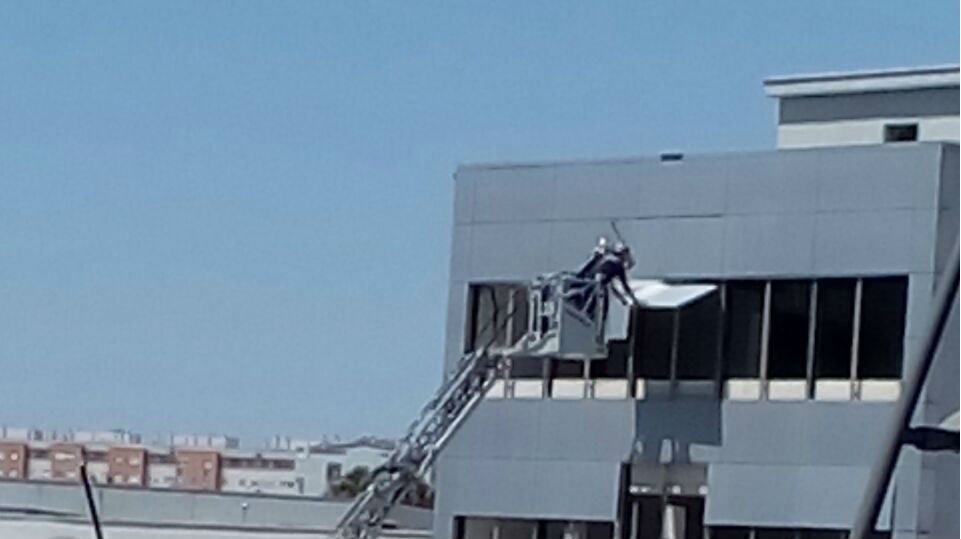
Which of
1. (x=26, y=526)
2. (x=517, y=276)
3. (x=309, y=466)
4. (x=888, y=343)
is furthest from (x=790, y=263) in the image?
(x=309, y=466)

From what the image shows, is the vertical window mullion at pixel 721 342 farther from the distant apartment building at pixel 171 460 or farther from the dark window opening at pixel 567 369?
the distant apartment building at pixel 171 460

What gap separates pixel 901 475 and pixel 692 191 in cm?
429

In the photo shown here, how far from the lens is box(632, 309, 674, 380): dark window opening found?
27797 millimetres

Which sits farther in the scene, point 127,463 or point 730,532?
point 127,463

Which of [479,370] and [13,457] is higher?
[479,370]

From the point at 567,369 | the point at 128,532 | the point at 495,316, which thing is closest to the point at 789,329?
the point at 567,369

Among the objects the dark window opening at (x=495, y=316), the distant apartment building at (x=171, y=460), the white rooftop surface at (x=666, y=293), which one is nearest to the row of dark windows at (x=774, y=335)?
the white rooftop surface at (x=666, y=293)

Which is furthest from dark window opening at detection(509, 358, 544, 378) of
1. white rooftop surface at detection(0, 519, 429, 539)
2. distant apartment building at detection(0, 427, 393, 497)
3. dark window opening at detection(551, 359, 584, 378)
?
distant apartment building at detection(0, 427, 393, 497)

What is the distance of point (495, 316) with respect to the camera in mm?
29750

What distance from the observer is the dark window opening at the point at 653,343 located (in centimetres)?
2780

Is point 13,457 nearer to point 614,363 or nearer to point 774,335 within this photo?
point 614,363

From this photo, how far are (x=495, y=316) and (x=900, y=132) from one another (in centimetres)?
566

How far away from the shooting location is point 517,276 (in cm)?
2920

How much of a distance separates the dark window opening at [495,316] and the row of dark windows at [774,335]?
3.27 feet
